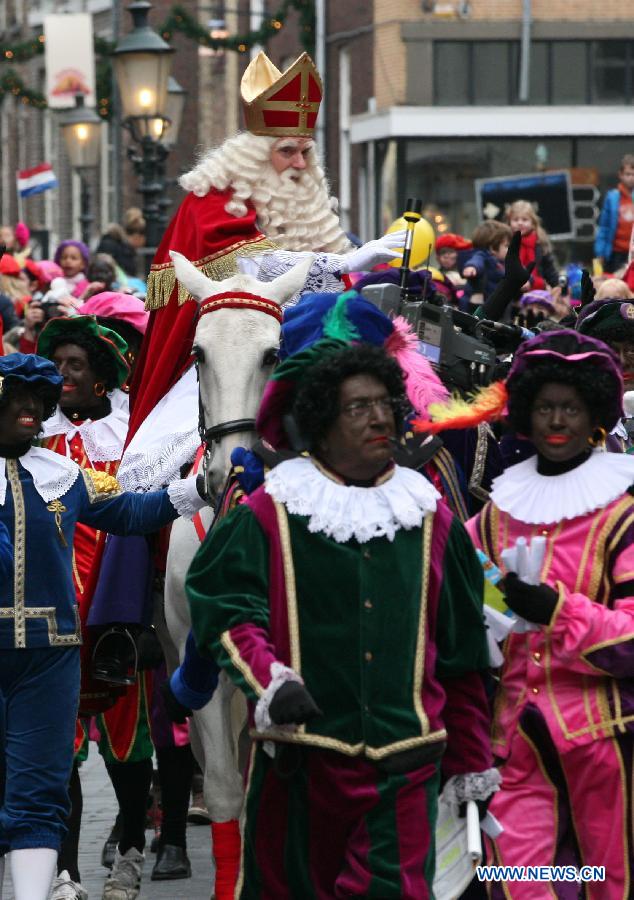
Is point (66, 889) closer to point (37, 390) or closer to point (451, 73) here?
point (37, 390)

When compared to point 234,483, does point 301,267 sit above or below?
above

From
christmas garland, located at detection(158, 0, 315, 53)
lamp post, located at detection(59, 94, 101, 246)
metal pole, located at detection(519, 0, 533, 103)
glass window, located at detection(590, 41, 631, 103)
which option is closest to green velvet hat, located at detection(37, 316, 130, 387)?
lamp post, located at detection(59, 94, 101, 246)

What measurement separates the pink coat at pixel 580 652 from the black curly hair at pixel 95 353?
3.10 meters

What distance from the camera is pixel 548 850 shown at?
5785mm

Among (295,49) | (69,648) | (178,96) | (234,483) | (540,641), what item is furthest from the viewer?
(295,49)

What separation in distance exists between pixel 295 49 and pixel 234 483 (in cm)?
3040

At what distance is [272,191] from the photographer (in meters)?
8.26

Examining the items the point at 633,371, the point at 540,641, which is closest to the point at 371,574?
the point at 540,641

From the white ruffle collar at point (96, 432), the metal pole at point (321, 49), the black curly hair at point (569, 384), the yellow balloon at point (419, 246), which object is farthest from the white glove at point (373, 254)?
the metal pole at point (321, 49)

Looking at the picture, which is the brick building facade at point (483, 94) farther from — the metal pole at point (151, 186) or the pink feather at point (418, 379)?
the pink feather at point (418, 379)

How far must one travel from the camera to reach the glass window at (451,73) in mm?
31641

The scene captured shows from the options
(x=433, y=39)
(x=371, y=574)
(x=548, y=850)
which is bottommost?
(x=548, y=850)

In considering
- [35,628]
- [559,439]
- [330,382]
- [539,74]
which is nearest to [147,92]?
[35,628]

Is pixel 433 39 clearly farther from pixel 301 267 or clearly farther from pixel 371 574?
pixel 371 574
